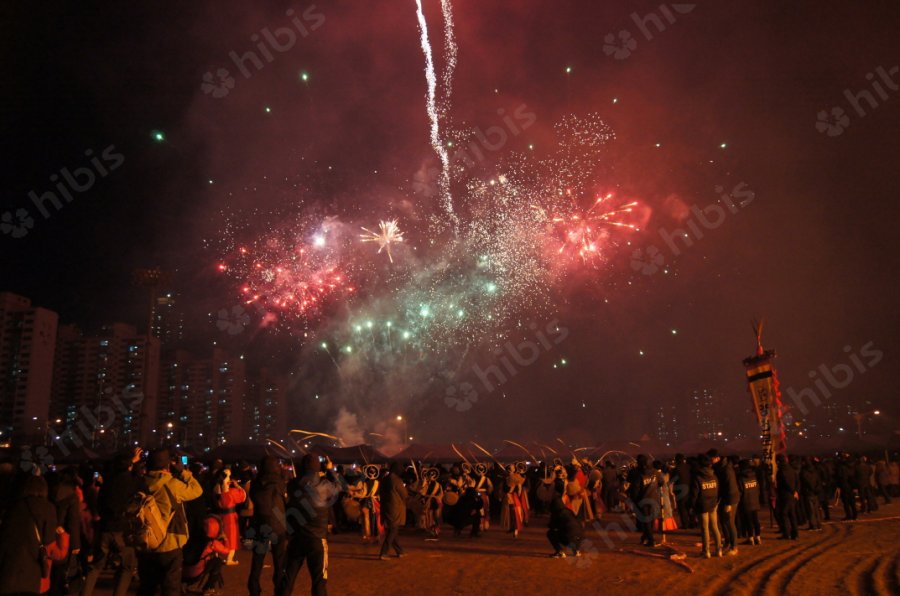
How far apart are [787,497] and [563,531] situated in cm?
464

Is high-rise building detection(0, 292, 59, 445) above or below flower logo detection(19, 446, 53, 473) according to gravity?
above

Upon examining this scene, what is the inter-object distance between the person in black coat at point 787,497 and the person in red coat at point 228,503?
32.9ft

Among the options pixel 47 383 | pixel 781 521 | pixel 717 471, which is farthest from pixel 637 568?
pixel 47 383

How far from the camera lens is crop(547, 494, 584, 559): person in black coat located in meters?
10.8

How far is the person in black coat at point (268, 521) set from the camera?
734 centimetres

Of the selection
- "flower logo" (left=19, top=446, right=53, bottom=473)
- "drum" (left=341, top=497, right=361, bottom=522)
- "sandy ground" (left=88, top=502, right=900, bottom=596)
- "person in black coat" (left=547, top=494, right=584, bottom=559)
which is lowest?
"sandy ground" (left=88, top=502, right=900, bottom=596)

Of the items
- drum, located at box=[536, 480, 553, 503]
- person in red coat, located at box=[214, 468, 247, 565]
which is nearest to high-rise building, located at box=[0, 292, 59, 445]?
drum, located at box=[536, 480, 553, 503]

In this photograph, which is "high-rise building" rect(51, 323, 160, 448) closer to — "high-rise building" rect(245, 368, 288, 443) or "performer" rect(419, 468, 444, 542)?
"high-rise building" rect(245, 368, 288, 443)

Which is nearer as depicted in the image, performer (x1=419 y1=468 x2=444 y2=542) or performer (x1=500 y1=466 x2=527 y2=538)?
performer (x1=500 y1=466 x2=527 y2=538)

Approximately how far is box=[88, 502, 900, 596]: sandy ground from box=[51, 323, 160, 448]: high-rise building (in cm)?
9877

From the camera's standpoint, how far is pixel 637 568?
951cm

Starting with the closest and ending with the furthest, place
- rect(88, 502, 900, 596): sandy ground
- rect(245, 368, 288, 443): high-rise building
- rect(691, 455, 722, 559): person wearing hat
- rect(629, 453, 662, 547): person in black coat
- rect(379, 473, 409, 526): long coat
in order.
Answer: rect(88, 502, 900, 596): sandy ground
rect(691, 455, 722, 559): person wearing hat
rect(379, 473, 409, 526): long coat
rect(629, 453, 662, 547): person in black coat
rect(245, 368, 288, 443): high-rise building

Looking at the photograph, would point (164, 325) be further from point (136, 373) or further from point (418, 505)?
point (418, 505)

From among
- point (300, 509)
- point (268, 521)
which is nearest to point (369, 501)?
point (268, 521)
